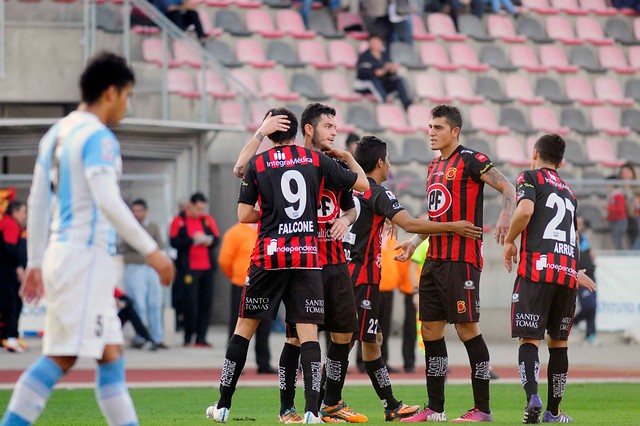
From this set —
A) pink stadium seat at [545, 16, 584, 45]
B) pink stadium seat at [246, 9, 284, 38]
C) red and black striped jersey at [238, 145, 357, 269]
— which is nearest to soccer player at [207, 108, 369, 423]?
red and black striped jersey at [238, 145, 357, 269]

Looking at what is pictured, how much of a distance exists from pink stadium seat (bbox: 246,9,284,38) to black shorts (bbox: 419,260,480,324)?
14492mm

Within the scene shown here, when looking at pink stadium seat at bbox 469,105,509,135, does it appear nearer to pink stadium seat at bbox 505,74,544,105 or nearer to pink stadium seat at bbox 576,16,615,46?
→ pink stadium seat at bbox 505,74,544,105

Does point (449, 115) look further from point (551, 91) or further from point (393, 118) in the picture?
point (551, 91)

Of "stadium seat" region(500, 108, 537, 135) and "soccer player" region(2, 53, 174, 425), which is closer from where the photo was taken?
"soccer player" region(2, 53, 174, 425)

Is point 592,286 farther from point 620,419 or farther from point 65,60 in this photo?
point 65,60

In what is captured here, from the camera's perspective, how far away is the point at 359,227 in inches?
A: 368

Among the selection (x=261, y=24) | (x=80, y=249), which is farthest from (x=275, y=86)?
(x=80, y=249)

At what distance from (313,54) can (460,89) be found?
307 centimetres

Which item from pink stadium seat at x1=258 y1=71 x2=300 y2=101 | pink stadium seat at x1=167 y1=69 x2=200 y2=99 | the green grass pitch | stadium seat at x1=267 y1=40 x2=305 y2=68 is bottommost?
the green grass pitch

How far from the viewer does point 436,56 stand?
24.3 metres

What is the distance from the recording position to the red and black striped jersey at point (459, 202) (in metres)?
8.86

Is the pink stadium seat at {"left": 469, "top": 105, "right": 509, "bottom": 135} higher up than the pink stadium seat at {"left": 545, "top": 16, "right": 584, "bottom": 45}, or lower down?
lower down

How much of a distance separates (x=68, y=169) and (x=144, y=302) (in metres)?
11.8

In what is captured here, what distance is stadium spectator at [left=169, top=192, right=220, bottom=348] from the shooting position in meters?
17.7
